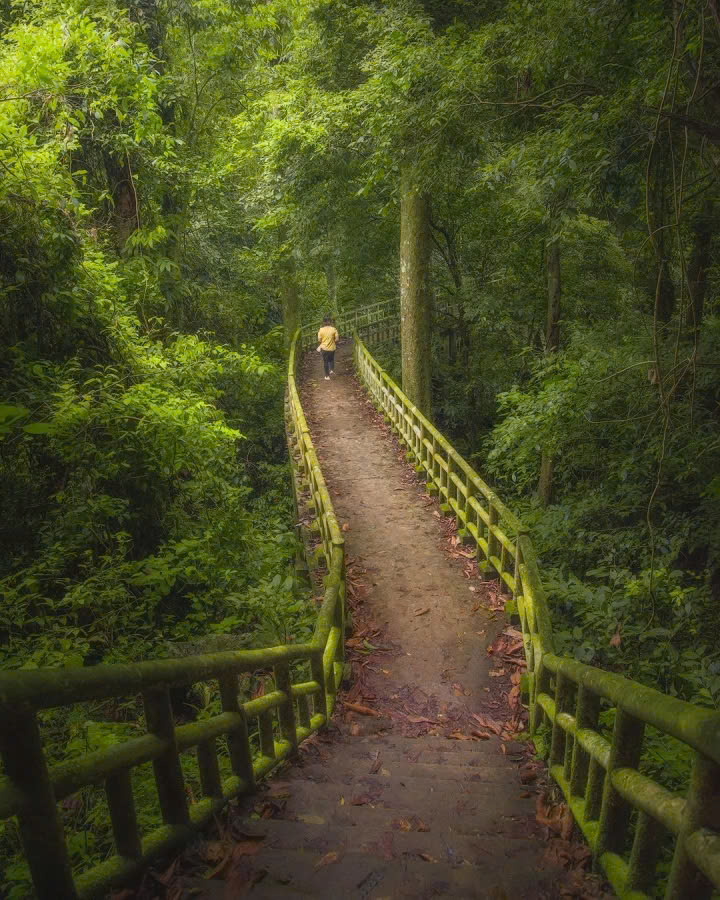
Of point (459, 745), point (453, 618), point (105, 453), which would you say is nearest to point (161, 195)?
point (105, 453)

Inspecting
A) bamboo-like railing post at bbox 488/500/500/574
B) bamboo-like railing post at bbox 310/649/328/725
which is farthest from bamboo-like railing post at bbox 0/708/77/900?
bamboo-like railing post at bbox 488/500/500/574

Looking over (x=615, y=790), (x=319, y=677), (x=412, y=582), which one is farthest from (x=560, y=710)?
(x=412, y=582)

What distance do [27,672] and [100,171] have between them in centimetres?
1193

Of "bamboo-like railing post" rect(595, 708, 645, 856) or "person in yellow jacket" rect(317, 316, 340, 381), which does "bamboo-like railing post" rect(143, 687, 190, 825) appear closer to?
"bamboo-like railing post" rect(595, 708, 645, 856)

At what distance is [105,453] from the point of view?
6770 millimetres

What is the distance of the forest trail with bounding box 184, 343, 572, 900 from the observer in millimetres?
2871

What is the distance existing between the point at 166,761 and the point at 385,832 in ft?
4.57

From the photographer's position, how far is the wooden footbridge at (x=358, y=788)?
6.75 ft

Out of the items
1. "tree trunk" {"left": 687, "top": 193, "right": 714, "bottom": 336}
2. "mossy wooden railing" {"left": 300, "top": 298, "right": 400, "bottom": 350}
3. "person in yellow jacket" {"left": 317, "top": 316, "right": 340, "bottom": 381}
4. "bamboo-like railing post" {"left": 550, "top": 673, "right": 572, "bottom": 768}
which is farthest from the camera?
"mossy wooden railing" {"left": 300, "top": 298, "right": 400, "bottom": 350}

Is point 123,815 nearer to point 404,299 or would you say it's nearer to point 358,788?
point 358,788

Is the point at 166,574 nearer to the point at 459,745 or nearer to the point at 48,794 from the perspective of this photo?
the point at 459,745

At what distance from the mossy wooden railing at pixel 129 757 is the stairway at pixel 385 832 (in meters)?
0.26

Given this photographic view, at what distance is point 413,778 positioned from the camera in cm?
432

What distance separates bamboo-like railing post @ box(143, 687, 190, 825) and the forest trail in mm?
392
